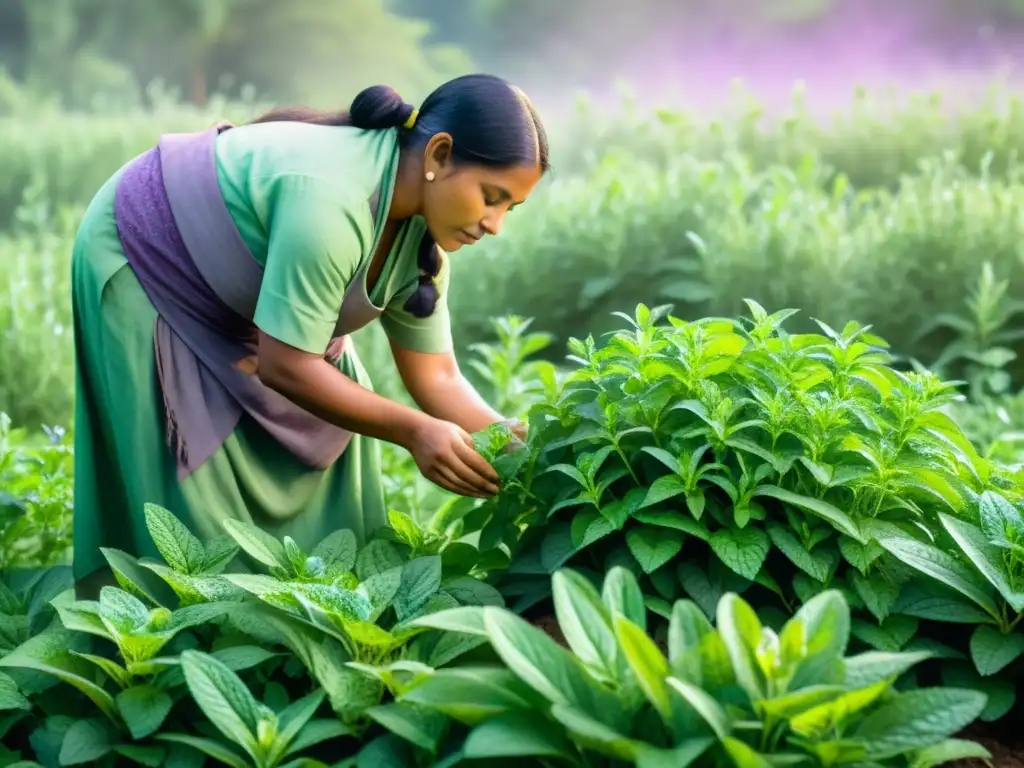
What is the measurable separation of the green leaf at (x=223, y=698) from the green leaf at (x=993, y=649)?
39.6 inches

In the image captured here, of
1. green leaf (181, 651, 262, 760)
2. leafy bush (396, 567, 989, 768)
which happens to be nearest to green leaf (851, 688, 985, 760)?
leafy bush (396, 567, 989, 768)

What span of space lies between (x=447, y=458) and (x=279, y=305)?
1.18 feet

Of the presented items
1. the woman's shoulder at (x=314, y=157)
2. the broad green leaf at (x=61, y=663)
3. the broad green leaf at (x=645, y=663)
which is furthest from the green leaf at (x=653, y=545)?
the broad green leaf at (x=61, y=663)

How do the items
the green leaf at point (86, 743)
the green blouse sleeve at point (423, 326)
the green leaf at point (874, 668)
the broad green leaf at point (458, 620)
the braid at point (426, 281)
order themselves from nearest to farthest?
the green leaf at point (874, 668), the broad green leaf at point (458, 620), the green leaf at point (86, 743), the braid at point (426, 281), the green blouse sleeve at point (423, 326)

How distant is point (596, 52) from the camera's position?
7.14 metres

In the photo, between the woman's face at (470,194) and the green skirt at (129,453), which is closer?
the woman's face at (470,194)

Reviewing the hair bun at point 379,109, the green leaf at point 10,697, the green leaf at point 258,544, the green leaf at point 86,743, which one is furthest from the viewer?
the hair bun at point 379,109

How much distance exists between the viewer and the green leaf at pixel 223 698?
157 cm

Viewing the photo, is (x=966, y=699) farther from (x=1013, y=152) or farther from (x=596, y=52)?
(x=596, y=52)

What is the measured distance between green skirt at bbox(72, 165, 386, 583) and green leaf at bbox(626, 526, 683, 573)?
2.39 feet

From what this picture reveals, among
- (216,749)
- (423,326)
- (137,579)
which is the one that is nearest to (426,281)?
(423,326)

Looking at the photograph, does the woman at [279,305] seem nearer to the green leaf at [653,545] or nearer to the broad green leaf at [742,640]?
the green leaf at [653,545]

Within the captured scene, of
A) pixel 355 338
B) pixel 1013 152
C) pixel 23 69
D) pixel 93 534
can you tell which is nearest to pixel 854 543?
pixel 93 534

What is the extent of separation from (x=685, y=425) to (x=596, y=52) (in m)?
5.56
